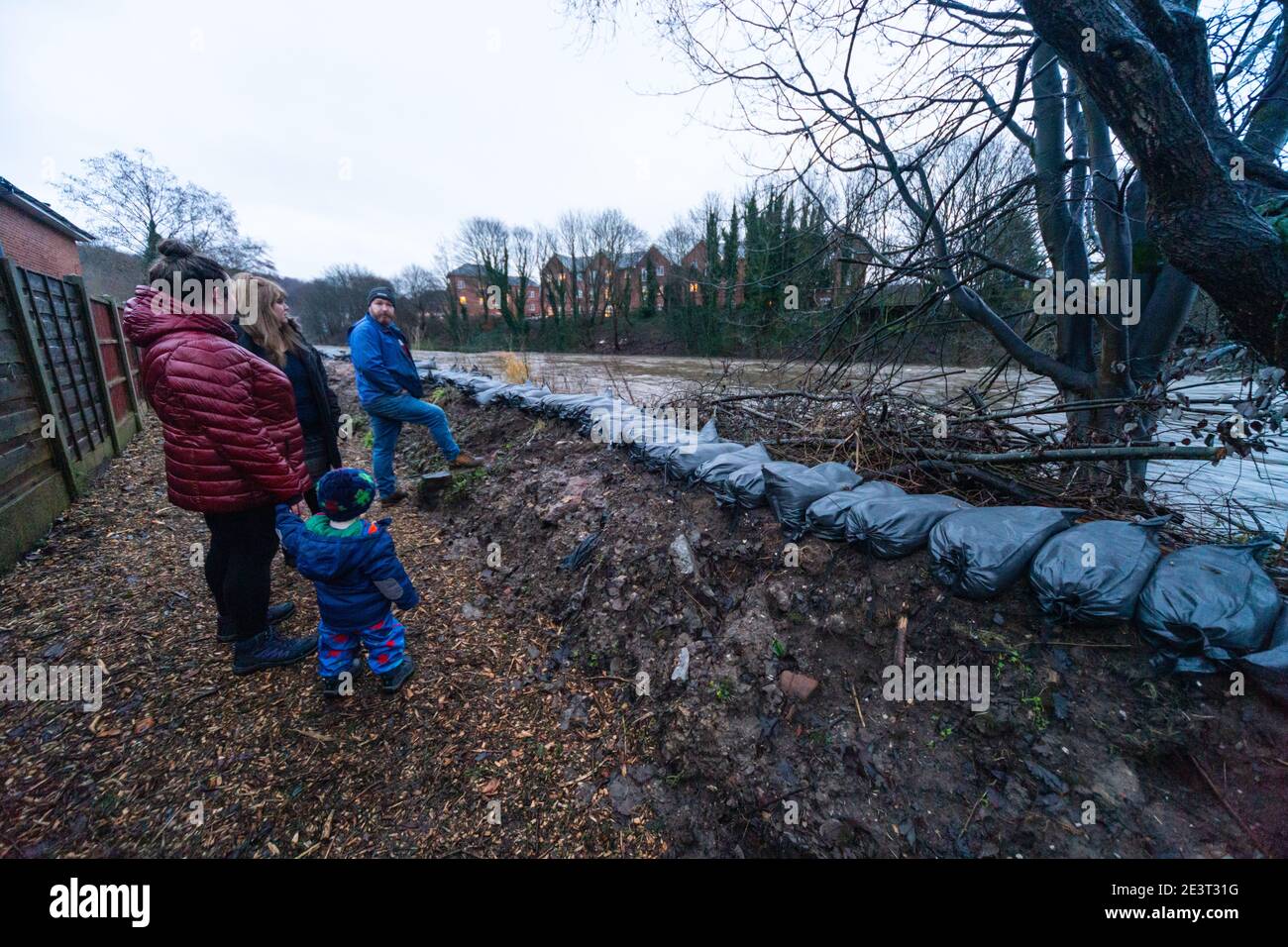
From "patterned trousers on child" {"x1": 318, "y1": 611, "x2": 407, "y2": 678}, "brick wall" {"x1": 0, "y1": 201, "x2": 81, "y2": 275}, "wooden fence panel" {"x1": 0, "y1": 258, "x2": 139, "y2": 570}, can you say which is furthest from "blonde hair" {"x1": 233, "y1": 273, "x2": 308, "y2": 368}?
"brick wall" {"x1": 0, "y1": 201, "x2": 81, "y2": 275}

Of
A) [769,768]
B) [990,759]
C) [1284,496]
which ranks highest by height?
[1284,496]

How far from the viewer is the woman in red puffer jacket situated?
1.93 meters

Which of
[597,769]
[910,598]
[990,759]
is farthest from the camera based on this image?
[910,598]

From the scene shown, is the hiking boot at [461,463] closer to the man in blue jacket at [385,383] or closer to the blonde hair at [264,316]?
the man in blue jacket at [385,383]

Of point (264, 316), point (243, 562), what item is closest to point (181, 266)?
point (264, 316)

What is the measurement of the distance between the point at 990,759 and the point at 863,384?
9.34ft

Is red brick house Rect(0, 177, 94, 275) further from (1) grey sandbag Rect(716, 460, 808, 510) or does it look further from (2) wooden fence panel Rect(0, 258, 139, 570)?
(1) grey sandbag Rect(716, 460, 808, 510)

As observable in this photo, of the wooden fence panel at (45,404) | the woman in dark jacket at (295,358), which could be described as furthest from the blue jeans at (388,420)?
the wooden fence panel at (45,404)

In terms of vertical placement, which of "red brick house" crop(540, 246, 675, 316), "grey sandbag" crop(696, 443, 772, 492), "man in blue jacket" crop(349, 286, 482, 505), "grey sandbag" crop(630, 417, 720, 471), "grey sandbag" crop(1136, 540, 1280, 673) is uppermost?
"red brick house" crop(540, 246, 675, 316)

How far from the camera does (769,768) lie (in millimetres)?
1829

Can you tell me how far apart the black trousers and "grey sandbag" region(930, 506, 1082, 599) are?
319cm
